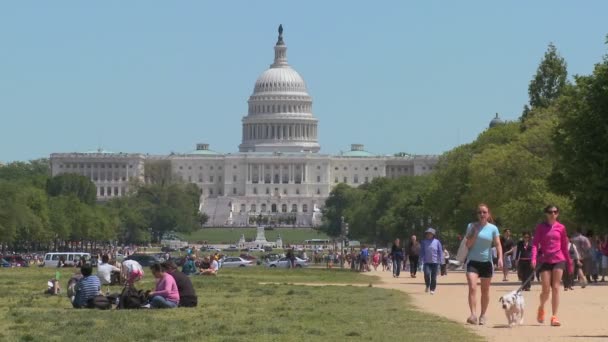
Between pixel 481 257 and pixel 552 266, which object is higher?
pixel 481 257

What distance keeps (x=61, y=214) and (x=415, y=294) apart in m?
94.7

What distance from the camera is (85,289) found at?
28734 mm

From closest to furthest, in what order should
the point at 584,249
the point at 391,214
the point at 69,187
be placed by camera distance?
the point at 584,249 < the point at 391,214 < the point at 69,187

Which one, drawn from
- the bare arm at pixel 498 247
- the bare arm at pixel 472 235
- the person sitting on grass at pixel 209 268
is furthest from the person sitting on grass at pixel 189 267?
the bare arm at pixel 472 235

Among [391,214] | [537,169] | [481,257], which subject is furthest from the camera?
[391,214]

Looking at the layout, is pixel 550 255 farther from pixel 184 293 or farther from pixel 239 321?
pixel 184 293

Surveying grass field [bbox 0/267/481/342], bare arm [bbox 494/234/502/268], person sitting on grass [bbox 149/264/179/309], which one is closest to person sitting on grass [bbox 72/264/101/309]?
grass field [bbox 0/267/481/342]

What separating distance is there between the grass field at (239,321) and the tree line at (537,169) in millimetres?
8790

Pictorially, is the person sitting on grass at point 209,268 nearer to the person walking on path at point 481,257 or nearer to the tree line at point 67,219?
the person walking on path at point 481,257

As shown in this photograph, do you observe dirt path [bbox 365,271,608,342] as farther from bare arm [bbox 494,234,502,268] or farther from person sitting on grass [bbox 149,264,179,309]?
person sitting on grass [bbox 149,264,179,309]

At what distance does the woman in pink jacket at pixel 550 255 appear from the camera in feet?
81.8

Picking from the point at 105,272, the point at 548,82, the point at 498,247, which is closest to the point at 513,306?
the point at 498,247

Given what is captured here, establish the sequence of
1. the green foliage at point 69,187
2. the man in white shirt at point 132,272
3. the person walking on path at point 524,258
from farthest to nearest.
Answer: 1. the green foliage at point 69,187
2. the person walking on path at point 524,258
3. the man in white shirt at point 132,272

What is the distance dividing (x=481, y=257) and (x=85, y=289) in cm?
743
